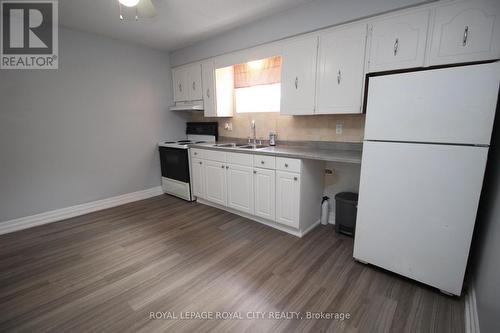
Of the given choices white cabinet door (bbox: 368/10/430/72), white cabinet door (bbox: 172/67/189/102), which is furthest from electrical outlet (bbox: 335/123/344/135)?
white cabinet door (bbox: 172/67/189/102)

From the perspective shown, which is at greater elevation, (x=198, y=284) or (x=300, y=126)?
(x=300, y=126)

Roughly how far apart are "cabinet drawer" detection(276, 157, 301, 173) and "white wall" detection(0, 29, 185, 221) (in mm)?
2535

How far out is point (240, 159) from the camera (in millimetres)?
2857

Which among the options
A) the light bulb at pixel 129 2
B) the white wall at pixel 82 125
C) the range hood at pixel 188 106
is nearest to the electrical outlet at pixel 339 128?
the range hood at pixel 188 106

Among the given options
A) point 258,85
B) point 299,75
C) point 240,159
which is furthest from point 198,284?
point 258,85

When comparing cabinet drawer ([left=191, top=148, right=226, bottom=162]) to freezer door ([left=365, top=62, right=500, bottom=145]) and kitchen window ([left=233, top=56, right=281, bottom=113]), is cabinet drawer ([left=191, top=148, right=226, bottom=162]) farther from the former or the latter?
freezer door ([left=365, top=62, right=500, bottom=145])

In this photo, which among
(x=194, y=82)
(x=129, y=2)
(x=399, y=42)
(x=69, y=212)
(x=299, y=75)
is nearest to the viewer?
(x=129, y=2)

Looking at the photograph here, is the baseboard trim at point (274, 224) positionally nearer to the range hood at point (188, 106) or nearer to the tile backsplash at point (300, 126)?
the tile backsplash at point (300, 126)

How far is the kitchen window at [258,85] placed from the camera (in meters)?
3.07

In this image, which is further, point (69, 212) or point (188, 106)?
point (188, 106)

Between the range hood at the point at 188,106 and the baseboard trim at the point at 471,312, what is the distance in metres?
3.65

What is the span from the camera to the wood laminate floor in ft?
4.85

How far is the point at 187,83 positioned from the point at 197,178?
1.66 m

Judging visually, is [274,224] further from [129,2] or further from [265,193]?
[129,2]
